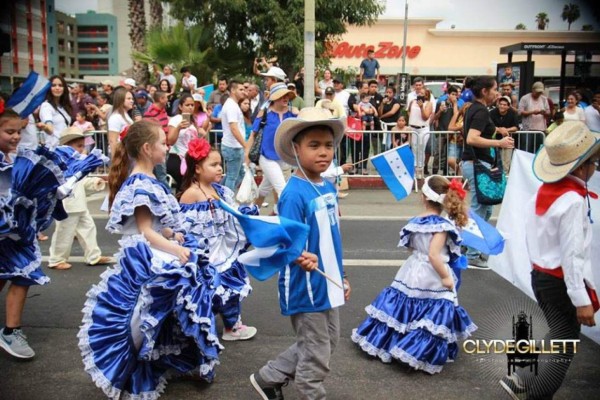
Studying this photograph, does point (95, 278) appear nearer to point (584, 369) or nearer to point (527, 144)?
point (584, 369)

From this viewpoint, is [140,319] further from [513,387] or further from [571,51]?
[571,51]

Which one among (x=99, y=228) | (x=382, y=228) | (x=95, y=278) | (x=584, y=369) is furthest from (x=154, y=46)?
(x=584, y=369)

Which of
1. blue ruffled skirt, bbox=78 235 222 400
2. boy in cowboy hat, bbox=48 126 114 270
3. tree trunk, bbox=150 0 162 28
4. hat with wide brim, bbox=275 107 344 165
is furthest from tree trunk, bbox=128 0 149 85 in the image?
hat with wide brim, bbox=275 107 344 165

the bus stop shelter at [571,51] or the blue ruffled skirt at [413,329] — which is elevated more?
the bus stop shelter at [571,51]

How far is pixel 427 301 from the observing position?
4.57m

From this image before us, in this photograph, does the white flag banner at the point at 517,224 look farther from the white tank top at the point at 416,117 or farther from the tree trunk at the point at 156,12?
the tree trunk at the point at 156,12

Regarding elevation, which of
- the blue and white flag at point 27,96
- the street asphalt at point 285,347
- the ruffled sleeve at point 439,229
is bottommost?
the street asphalt at point 285,347

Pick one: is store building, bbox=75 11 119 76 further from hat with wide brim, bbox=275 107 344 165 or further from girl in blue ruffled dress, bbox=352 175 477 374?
hat with wide brim, bbox=275 107 344 165

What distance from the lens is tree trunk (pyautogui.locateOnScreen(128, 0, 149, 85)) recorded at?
68.4 feet

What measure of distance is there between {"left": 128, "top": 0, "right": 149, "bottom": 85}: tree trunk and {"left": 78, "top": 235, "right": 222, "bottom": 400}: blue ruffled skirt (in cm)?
1780

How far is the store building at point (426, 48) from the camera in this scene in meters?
40.0

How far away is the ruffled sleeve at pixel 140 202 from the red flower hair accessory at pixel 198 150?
765 millimetres

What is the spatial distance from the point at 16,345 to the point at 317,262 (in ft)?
8.23

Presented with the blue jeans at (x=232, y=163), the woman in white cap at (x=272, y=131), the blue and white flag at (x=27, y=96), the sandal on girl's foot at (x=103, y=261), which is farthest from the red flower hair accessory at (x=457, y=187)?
the blue jeans at (x=232, y=163)
